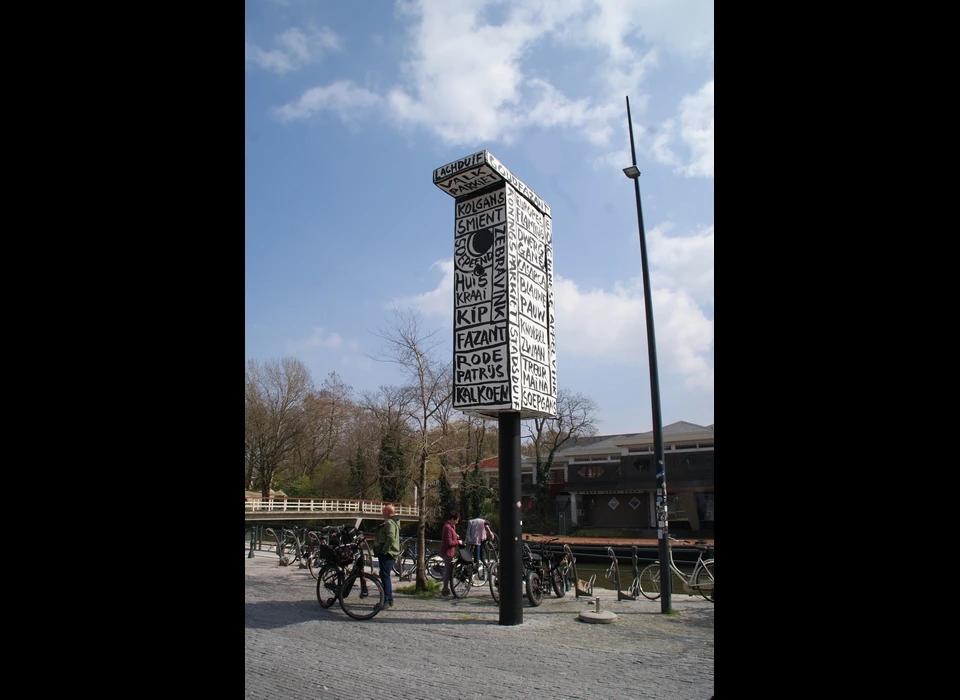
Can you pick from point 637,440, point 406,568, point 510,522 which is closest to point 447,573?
point 510,522

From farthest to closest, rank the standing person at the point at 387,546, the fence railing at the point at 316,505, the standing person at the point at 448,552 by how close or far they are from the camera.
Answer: the fence railing at the point at 316,505 < the standing person at the point at 448,552 < the standing person at the point at 387,546

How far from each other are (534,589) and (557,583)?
0.92m

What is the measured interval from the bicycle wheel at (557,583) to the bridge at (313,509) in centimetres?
2175

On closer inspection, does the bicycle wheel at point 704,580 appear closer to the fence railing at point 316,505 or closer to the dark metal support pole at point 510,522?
the dark metal support pole at point 510,522

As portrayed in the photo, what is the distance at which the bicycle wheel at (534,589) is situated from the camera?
973 cm

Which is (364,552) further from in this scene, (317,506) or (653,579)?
(317,506)

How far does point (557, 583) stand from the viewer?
1070cm

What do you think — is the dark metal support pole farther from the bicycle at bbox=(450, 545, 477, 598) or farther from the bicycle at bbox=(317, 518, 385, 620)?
the bicycle at bbox=(450, 545, 477, 598)

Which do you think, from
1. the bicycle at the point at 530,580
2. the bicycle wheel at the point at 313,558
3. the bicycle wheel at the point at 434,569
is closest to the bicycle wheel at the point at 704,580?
the bicycle at the point at 530,580

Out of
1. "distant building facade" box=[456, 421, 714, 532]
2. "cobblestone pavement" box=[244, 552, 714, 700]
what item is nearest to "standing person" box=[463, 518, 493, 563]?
"cobblestone pavement" box=[244, 552, 714, 700]

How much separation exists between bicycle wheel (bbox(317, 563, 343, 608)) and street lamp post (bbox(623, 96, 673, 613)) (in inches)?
179

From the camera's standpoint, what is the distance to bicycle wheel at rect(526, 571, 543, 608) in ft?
31.9

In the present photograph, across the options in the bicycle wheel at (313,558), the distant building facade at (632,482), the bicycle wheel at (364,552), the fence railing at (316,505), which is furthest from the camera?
the fence railing at (316,505)
